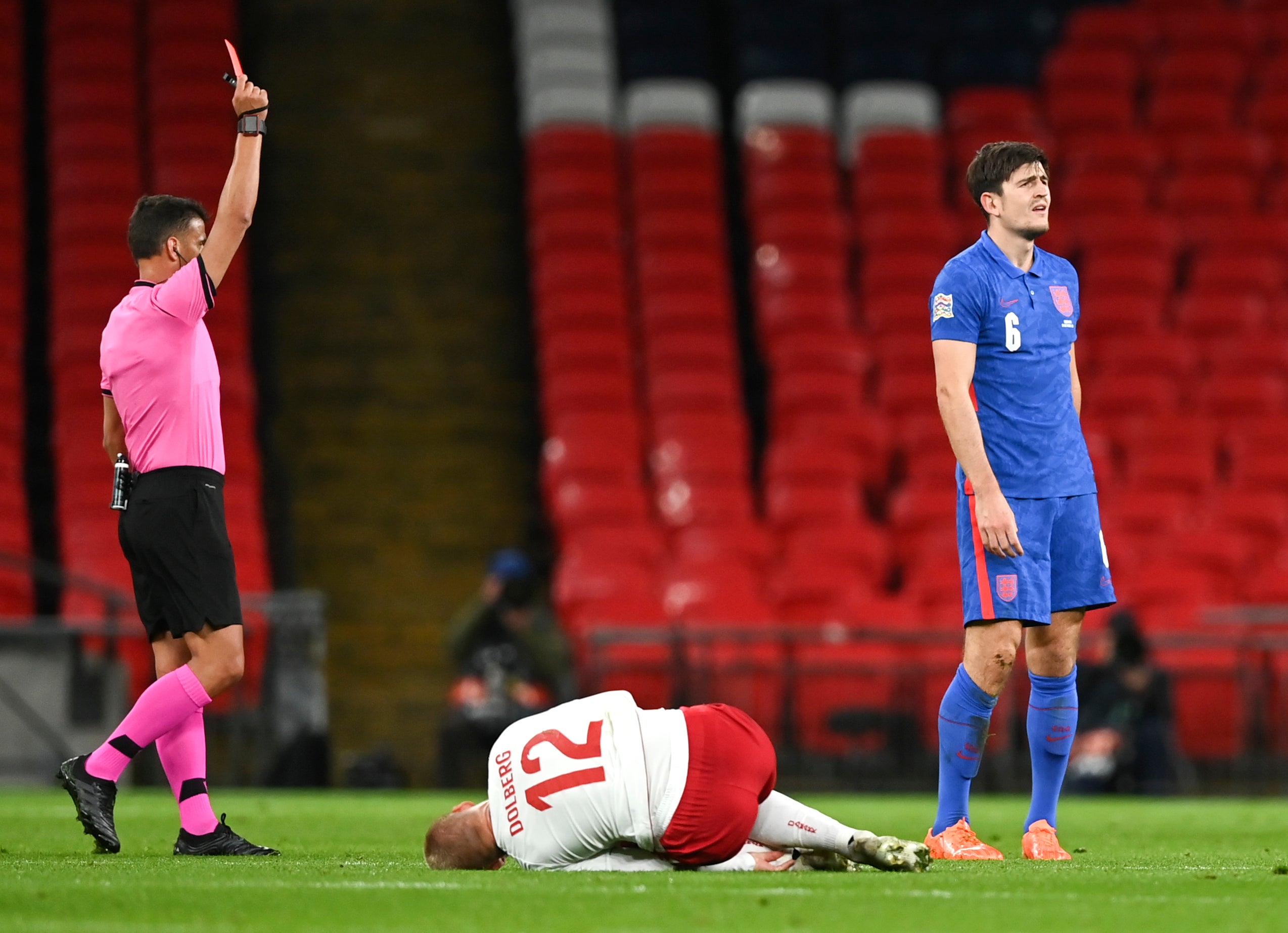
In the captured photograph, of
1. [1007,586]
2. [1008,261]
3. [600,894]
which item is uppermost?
[1008,261]

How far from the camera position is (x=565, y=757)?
494 centimetres

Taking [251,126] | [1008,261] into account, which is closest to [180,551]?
[251,126]

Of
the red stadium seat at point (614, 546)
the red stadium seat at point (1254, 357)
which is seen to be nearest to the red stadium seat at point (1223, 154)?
the red stadium seat at point (1254, 357)

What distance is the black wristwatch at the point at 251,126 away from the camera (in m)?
5.88

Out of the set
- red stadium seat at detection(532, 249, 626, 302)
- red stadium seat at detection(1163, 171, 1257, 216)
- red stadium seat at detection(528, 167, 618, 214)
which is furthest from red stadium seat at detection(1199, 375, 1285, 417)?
red stadium seat at detection(528, 167, 618, 214)

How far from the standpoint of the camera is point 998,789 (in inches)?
464

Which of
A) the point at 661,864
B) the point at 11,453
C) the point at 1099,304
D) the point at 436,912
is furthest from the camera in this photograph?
the point at 1099,304

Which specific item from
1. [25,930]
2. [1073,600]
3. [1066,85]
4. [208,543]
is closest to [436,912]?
[25,930]

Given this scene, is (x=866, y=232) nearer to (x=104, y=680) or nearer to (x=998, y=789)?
(x=998, y=789)

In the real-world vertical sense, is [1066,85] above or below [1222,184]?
above

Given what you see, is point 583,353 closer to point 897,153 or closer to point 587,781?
point 897,153

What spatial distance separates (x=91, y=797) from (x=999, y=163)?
133 inches

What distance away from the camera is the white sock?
5090mm

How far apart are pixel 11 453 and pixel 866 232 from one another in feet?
23.0
